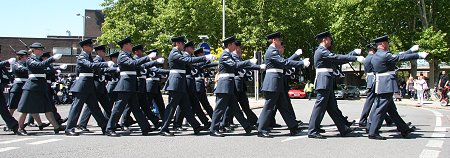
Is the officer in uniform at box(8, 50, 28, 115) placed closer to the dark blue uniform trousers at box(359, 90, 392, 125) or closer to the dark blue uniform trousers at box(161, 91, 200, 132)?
the dark blue uniform trousers at box(161, 91, 200, 132)

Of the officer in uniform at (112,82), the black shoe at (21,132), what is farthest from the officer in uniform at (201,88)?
the black shoe at (21,132)

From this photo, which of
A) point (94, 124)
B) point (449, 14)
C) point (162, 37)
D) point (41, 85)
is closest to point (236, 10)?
point (162, 37)

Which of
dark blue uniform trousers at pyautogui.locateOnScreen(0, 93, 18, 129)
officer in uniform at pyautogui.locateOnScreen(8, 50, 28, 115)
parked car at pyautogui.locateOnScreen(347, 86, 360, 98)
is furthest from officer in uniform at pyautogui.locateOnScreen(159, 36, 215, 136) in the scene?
parked car at pyautogui.locateOnScreen(347, 86, 360, 98)

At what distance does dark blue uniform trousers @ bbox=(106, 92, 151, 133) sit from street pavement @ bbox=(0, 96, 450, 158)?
287 mm

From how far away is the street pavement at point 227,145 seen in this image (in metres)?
7.76

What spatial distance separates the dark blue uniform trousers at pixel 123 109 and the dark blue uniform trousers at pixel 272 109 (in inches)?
94.0

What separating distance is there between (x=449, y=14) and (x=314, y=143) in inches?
1289

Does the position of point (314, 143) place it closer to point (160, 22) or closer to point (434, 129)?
point (434, 129)

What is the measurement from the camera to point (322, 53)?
9.55 m

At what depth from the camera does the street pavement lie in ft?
25.5

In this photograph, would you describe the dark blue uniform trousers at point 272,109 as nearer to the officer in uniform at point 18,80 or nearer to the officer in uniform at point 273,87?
the officer in uniform at point 273,87

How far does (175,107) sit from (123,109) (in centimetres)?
104

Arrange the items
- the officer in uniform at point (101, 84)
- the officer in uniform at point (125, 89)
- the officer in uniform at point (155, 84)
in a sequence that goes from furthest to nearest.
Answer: the officer in uniform at point (155, 84), the officer in uniform at point (101, 84), the officer in uniform at point (125, 89)

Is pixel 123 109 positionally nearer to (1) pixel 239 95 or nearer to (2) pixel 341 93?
(1) pixel 239 95
